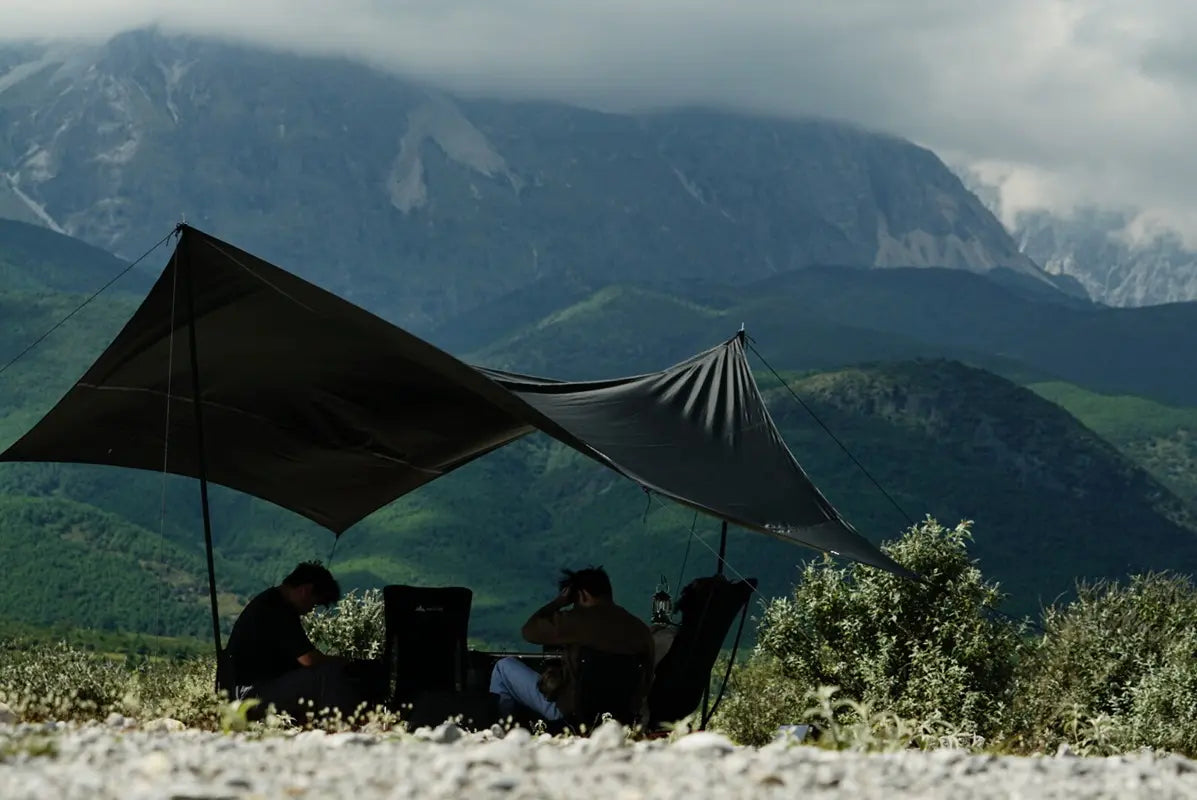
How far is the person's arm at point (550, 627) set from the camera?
28.2 ft

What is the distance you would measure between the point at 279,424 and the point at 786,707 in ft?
49.7

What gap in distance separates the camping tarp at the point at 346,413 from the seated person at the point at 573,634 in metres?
0.64

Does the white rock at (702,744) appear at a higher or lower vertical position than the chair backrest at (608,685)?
higher

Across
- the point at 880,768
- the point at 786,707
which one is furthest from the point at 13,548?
the point at 880,768

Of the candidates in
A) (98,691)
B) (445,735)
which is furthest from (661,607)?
(445,735)

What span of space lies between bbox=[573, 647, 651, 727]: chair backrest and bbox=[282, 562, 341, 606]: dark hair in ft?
4.25

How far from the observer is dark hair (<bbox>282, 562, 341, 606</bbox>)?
8500mm

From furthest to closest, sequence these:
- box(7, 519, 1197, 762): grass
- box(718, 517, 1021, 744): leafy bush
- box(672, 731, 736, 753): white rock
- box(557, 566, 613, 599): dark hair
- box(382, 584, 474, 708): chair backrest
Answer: box(718, 517, 1021, 744): leafy bush → box(7, 519, 1197, 762): grass → box(382, 584, 474, 708): chair backrest → box(557, 566, 613, 599): dark hair → box(672, 731, 736, 753): white rock

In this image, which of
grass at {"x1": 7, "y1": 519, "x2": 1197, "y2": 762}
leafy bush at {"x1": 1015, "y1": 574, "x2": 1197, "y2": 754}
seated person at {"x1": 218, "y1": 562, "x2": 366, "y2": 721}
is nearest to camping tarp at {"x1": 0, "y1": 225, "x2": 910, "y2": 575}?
seated person at {"x1": 218, "y1": 562, "x2": 366, "y2": 721}

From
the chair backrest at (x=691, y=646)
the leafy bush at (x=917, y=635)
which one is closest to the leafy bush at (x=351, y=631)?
the leafy bush at (x=917, y=635)

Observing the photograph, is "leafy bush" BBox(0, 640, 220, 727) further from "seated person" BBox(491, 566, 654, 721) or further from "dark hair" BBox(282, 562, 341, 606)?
"seated person" BBox(491, 566, 654, 721)

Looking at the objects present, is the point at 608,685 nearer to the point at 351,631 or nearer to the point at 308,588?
the point at 308,588

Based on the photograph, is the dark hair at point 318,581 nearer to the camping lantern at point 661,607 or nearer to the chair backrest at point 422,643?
the chair backrest at point 422,643

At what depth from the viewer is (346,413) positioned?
35.8ft
